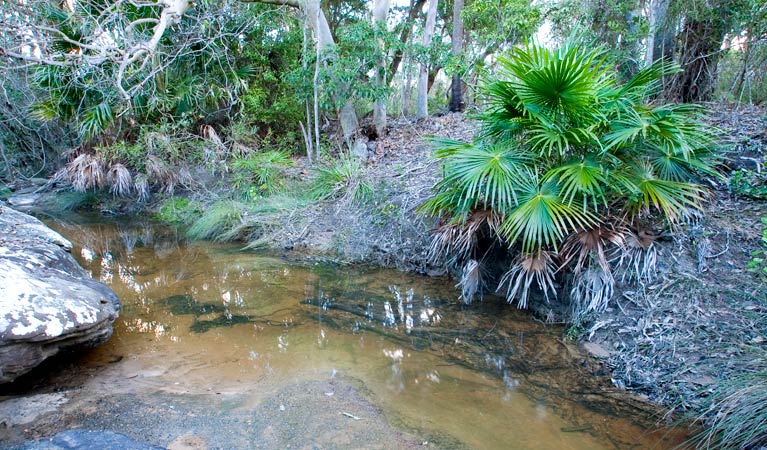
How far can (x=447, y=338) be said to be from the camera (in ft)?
15.3

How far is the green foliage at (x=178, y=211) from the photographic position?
9898 millimetres

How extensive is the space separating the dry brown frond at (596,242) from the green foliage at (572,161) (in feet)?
0.04

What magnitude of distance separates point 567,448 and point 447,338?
5.89 ft

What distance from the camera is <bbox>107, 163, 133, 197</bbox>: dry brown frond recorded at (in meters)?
10.6

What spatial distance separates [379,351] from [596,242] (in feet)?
8.00

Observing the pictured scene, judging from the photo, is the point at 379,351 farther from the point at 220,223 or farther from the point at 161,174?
the point at 161,174

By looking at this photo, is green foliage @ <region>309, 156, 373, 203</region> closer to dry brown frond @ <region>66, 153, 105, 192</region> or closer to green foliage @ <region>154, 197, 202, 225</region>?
green foliage @ <region>154, 197, 202, 225</region>

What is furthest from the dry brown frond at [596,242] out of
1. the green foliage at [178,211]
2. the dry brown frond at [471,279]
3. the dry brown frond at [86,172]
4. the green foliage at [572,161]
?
the dry brown frond at [86,172]

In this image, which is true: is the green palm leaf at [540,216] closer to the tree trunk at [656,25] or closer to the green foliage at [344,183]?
the green foliage at [344,183]

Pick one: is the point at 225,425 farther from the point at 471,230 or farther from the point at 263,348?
the point at 471,230

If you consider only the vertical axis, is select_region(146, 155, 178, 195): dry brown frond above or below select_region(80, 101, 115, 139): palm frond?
below

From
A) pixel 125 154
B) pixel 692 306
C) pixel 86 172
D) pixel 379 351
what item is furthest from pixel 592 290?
pixel 86 172

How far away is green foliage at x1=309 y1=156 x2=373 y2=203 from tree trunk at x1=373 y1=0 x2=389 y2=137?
240cm

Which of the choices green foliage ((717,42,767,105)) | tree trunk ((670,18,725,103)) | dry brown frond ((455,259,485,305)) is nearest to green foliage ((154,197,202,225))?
dry brown frond ((455,259,485,305))
